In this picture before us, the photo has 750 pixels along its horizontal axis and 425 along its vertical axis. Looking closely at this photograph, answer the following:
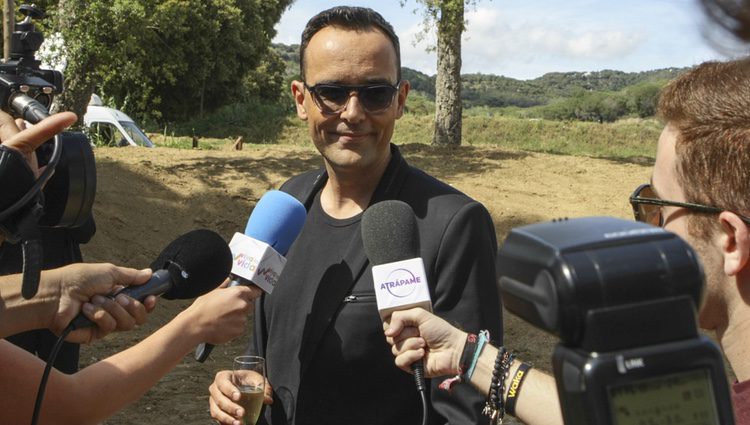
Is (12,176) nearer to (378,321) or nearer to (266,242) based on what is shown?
(266,242)

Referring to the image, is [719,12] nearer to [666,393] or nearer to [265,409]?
[666,393]

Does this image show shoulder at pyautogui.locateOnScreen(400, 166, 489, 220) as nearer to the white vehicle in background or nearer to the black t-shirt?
the black t-shirt

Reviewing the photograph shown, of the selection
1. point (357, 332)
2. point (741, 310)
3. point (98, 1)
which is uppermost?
point (98, 1)

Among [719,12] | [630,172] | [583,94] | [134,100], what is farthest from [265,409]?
[583,94]

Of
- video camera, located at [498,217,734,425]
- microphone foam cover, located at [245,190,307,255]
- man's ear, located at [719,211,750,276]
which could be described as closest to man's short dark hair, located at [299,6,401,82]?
microphone foam cover, located at [245,190,307,255]

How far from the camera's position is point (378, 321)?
9.70ft

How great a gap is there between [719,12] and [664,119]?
0.31 m

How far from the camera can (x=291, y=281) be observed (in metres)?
3.18

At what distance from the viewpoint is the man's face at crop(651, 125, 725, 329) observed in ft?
5.87

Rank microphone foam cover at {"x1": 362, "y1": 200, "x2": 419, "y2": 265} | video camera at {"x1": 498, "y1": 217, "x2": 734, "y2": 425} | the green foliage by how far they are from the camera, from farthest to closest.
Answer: the green foliage
microphone foam cover at {"x1": 362, "y1": 200, "x2": 419, "y2": 265}
video camera at {"x1": 498, "y1": 217, "x2": 734, "y2": 425}

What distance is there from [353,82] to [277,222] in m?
0.61

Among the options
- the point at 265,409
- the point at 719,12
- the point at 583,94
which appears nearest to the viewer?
the point at 719,12

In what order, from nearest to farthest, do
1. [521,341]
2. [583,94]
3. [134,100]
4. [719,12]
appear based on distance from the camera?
[719,12]
[521,341]
[134,100]
[583,94]

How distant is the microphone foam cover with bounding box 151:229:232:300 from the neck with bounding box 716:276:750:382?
4.90ft
